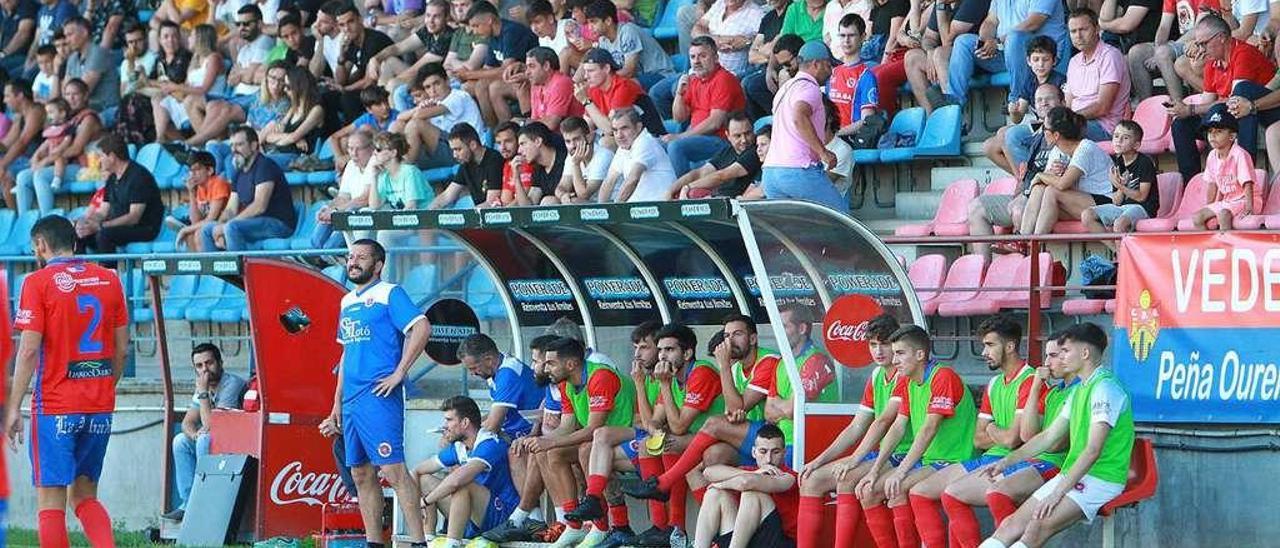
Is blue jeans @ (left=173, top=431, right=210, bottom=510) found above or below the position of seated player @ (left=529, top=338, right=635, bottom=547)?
below

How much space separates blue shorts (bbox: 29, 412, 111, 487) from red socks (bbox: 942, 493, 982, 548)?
4.84 m

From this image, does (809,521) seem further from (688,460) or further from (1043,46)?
(1043,46)

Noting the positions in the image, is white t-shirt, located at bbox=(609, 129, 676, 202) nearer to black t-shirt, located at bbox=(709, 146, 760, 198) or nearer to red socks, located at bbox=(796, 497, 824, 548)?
black t-shirt, located at bbox=(709, 146, 760, 198)

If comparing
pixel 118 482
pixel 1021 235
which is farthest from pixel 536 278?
pixel 118 482

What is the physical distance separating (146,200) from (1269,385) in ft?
35.5

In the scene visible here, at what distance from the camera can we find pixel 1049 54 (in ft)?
46.2

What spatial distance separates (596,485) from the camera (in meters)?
12.4

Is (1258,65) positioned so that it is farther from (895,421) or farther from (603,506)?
(603,506)

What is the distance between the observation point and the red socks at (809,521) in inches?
443

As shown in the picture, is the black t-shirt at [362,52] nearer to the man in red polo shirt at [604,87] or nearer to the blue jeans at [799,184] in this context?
the man in red polo shirt at [604,87]

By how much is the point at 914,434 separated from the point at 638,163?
403 centimetres

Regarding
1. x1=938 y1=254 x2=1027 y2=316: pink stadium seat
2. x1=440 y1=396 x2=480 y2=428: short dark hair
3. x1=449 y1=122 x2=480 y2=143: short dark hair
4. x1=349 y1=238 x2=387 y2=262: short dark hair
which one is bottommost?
x1=440 y1=396 x2=480 y2=428: short dark hair

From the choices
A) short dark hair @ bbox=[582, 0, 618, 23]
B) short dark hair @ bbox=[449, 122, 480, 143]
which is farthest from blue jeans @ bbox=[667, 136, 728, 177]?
short dark hair @ bbox=[582, 0, 618, 23]

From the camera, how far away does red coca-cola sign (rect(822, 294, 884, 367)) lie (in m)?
11.8
